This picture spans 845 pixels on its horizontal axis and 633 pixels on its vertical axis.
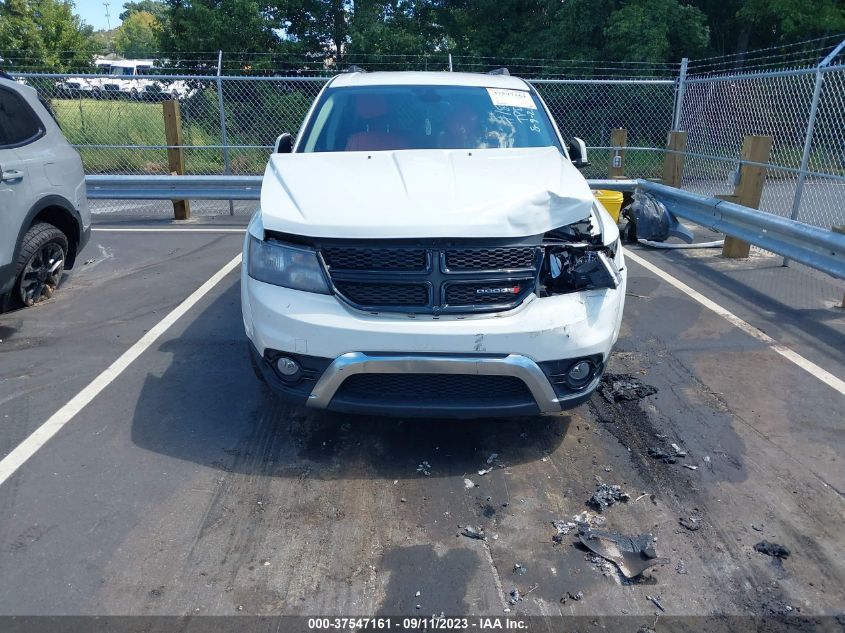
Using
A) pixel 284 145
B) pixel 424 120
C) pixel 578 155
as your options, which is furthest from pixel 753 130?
pixel 284 145

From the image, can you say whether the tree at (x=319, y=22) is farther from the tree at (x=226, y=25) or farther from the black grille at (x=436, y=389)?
the black grille at (x=436, y=389)

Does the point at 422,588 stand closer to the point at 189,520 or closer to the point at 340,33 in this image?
the point at 189,520

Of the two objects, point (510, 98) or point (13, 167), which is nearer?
point (510, 98)

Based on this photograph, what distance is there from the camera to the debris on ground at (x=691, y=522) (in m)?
3.13

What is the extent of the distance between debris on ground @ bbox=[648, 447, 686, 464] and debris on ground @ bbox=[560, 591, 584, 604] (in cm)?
120

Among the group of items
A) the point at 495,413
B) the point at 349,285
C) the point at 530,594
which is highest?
the point at 349,285

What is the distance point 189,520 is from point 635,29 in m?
18.6

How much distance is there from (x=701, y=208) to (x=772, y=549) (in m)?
5.88

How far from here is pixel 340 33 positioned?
22.2 metres

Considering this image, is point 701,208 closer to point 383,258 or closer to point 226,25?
point 383,258

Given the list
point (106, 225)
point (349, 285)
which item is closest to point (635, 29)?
point (106, 225)

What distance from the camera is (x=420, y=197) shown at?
3.44 m

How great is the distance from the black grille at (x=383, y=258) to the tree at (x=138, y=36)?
12657 millimetres

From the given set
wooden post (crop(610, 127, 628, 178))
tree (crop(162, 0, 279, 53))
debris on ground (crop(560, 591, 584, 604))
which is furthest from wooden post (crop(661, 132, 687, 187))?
tree (crop(162, 0, 279, 53))
